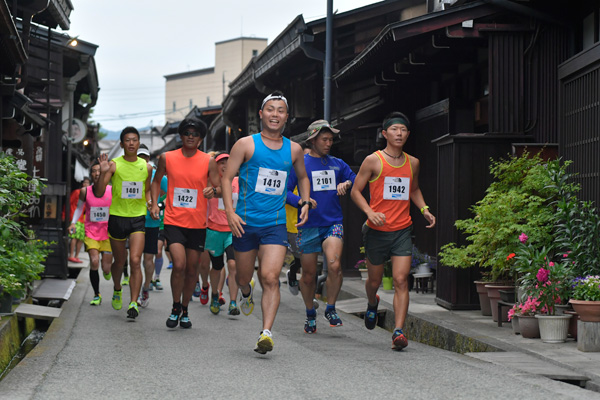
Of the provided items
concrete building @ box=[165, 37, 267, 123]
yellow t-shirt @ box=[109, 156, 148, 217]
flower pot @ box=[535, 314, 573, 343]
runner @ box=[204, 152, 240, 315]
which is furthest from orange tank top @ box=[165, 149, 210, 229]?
concrete building @ box=[165, 37, 267, 123]

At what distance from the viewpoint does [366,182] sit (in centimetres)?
912

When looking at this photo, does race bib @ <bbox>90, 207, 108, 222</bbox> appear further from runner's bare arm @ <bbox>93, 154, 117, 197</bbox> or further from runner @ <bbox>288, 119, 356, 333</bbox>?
runner @ <bbox>288, 119, 356, 333</bbox>

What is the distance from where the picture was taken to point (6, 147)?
58.2ft

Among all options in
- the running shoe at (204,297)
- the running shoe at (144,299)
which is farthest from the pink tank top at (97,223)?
the running shoe at (204,297)

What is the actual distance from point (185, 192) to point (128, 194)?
1.35m

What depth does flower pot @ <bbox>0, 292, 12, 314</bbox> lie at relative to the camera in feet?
34.0

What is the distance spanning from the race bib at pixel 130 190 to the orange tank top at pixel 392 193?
135 inches

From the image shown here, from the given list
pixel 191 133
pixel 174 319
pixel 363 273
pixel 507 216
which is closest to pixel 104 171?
pixel 191 133

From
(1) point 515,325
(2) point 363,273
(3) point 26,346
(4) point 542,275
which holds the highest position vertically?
(4) point 542,275

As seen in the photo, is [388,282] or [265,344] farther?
[388,282]

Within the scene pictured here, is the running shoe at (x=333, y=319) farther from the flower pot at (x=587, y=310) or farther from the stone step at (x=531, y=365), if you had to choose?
the flower pot at (x=587, y=310)

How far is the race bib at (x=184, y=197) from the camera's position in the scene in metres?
10.1

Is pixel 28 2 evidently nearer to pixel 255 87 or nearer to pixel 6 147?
pixel 6 147

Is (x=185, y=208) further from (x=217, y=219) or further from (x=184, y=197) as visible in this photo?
(x=217, y=219)
